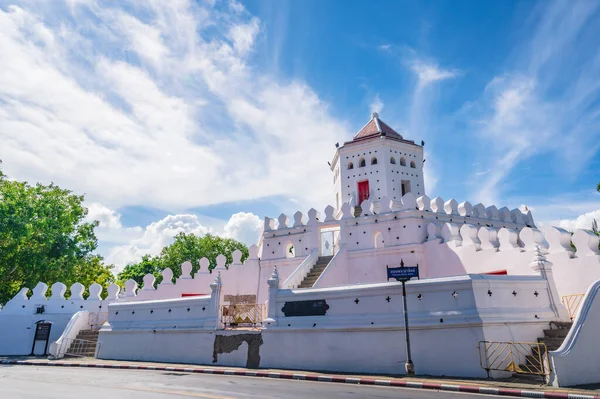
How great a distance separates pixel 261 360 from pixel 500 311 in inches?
300

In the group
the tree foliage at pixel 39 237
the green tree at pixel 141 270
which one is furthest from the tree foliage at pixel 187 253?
the tree foliage at pixel 39 237

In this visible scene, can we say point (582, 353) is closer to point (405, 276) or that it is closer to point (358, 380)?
point (405, 276)

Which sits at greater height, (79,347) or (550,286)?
(550,286)

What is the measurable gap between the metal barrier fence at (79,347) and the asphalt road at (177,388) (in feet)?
19.1

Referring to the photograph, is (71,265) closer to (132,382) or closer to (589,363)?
(132,382)

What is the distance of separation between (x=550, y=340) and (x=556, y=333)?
0.98 feet

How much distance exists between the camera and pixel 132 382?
10.7 metres

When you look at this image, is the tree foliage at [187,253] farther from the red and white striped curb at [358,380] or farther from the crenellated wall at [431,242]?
the red and white striped curb at [358,380]

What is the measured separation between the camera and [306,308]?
1355cm

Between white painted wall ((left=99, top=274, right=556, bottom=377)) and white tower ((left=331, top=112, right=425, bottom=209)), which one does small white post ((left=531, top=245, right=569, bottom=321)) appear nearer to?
white painted wall ((left=99, top=274, right=556, bottom=377))

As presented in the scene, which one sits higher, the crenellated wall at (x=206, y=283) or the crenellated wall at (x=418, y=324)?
the crenellated wall at (x=206, y=283)

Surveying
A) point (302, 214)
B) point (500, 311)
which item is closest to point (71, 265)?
point (302, 214)

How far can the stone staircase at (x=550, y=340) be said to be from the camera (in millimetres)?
10648

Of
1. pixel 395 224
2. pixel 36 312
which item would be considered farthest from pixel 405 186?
pixel 36 312
